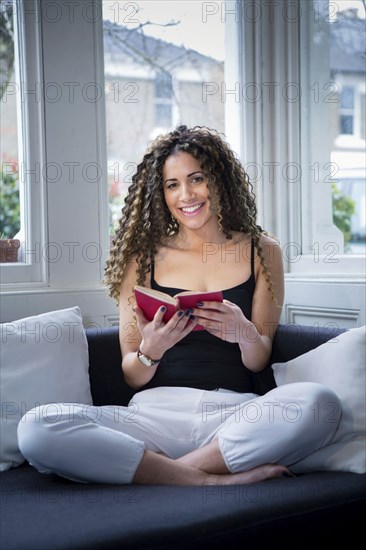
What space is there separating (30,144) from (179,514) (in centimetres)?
166

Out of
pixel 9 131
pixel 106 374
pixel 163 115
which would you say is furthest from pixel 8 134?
pixel 163 115

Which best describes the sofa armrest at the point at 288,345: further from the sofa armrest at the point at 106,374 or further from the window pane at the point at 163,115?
the window pane at the point at 163,115

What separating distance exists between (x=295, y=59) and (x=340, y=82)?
23 centimetres

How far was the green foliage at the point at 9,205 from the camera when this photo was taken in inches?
111

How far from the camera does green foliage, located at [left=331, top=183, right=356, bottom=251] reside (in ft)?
10.2

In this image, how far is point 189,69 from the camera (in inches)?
152

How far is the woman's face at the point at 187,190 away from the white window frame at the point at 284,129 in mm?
807

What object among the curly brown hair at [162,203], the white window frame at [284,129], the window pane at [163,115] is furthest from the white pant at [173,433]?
the window pane at [163,115]

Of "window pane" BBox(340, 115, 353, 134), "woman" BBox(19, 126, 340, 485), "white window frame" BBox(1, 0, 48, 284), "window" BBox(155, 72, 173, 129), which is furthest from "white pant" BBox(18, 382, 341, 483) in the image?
"window" BBox(155, 72, 173, 129)

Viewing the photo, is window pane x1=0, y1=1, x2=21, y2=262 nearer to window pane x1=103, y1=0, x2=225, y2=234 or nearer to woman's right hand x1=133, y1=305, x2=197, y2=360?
window pane x1=103, y1=0, x2=225, y2=234

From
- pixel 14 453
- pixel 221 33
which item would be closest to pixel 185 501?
pixel 14 453

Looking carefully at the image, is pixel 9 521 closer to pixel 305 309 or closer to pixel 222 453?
pixel 222 453

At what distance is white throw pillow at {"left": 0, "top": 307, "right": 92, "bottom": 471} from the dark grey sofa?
0.64ft

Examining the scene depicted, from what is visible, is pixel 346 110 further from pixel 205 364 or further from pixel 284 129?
pixel 205 364
